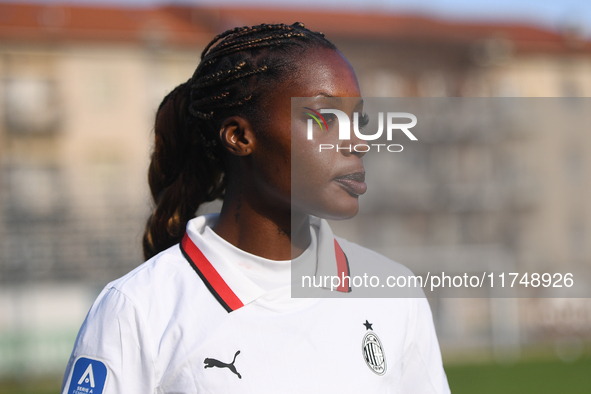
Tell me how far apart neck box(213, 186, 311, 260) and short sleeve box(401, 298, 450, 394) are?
0.35m

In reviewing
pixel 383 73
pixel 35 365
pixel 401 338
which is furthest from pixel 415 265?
pixel 401 338

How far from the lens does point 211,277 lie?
4.94 ft

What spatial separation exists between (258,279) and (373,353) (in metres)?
0.33

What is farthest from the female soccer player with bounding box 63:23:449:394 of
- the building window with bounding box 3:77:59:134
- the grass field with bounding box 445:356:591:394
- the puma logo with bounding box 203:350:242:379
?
the building window with bounding box 3:77:59:134

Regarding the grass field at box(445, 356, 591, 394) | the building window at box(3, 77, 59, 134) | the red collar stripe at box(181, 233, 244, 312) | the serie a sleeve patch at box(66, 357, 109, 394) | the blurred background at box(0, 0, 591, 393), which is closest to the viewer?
the serie a sleeve patch at box(66, 357, 109, 394)

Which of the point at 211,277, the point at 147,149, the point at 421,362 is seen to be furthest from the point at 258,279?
the point at 147,149

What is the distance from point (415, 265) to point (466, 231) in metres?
3.89

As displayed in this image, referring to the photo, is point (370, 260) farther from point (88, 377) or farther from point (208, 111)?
point (88, 377)

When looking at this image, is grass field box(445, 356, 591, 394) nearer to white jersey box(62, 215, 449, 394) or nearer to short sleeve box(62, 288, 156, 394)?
white jersey box(62, 215, 449, 394)

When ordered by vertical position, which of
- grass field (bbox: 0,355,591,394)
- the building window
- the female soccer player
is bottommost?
grass field (bbox: 0,355,591,394)

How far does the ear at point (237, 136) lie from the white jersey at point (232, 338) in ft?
0.74

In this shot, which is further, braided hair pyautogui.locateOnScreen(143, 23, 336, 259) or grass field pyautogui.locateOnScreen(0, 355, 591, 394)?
grass field pyautogui.locateOnScreen(0, 355, 591, 394)

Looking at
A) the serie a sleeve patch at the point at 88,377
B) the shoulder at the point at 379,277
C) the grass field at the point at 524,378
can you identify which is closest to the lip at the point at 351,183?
the shoulder at the point at 379,277

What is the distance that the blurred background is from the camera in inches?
615
